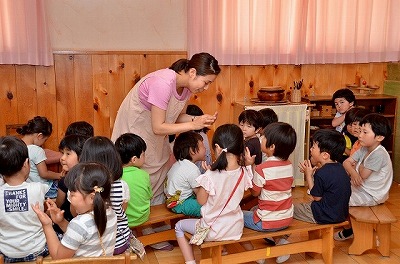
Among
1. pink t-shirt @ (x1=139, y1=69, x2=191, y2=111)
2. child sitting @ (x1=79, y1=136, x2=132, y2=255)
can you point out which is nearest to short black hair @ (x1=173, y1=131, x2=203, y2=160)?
pink t-shirt @ (x1=139, y1=69, x2=191, y2=111)

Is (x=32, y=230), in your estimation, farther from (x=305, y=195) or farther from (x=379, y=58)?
(x=379, y=58)

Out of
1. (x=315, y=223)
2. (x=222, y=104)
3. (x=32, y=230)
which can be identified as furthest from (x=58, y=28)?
(x=315, y=223)

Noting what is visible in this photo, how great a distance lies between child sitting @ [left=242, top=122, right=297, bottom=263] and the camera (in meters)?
2.88

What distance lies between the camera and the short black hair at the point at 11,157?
227 centimetres

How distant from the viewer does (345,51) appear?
5.00 m

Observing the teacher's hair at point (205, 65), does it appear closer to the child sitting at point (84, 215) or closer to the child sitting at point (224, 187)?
the child sitting at point (224, 187)

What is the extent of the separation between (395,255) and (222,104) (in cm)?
224

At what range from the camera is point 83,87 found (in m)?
4.40

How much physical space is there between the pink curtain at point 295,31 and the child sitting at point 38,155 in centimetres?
168

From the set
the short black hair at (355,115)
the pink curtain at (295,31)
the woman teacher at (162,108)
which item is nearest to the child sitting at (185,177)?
the woman teacher at (162,108)

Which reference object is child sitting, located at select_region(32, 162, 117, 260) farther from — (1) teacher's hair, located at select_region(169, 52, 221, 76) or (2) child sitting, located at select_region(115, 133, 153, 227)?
(1) teacher's hair, located at select_region(169, 52, 221, 76)

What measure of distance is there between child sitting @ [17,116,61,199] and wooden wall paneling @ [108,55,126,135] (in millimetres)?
953

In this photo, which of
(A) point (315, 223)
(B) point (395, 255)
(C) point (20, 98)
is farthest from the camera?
(C) point (20, 98)

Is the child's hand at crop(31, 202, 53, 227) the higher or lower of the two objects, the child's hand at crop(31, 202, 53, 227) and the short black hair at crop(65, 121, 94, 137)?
the lower
